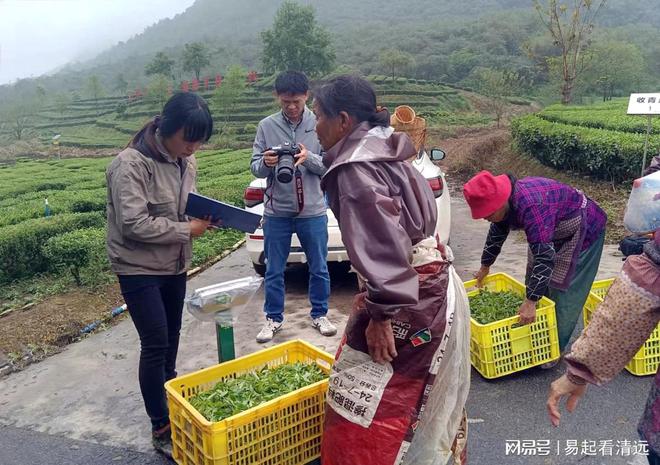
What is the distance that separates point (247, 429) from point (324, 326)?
6.16 feet

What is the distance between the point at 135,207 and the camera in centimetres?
250

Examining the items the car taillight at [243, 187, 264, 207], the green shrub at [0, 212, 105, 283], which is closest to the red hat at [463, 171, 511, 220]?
the car taillight at [243, 187, 264, 207]

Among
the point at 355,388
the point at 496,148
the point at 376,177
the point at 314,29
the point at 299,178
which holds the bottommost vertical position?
the point at 496,148

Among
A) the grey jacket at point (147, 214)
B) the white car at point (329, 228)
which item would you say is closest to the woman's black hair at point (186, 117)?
the grey jacket at point (147, 214)

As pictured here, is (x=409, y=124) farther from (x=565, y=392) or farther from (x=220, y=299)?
(x=565, y=392)

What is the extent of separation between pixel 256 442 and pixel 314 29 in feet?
168

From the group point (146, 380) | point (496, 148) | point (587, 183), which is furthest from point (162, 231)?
point (496, 148)

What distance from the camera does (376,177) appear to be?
192 cm

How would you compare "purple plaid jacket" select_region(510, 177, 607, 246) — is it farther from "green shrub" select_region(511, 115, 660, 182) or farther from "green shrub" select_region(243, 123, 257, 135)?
"green shrub" select_region(243, 123, 257, 135)

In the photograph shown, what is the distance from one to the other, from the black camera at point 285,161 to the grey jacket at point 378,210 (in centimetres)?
159

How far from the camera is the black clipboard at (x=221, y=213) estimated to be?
266cm

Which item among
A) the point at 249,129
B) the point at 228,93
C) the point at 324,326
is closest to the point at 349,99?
the point at 324,326

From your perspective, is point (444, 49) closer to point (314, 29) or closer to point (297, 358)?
point (314, 29)

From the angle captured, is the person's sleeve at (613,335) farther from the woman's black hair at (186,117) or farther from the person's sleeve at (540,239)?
the woman's black hair at (186,117)
